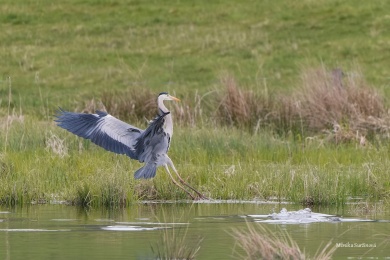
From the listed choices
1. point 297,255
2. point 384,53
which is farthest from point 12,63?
point 297,255

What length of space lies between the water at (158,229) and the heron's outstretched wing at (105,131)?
668 millimetres

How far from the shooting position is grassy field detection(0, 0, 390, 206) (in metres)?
12.8

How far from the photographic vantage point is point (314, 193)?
39.7 feet

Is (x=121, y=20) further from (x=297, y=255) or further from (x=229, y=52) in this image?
(x=297, y=255)

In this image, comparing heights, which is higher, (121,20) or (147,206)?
(121,20)

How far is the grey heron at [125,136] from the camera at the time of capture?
40.0 feet

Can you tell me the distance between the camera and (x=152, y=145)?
40.7ft

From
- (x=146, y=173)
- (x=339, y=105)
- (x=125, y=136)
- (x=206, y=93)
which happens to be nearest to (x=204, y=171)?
(x=125, y=136)

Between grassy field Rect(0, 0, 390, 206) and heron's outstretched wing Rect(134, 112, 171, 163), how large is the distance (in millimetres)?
311

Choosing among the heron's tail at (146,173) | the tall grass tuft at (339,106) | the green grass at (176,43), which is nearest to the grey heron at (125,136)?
the heron's tail at (146,173)

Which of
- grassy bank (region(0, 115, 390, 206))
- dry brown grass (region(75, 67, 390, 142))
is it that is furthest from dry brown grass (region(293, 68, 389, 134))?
grassy bank (region(0, 115, 390, 206))

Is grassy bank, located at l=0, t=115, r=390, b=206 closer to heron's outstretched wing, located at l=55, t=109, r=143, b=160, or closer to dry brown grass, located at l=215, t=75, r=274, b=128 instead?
heron's outstretched wing, located at l=55, t=109, r=143, b=160

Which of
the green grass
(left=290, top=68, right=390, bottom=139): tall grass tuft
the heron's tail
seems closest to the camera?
the heron's tail

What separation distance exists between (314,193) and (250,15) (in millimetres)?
19546
